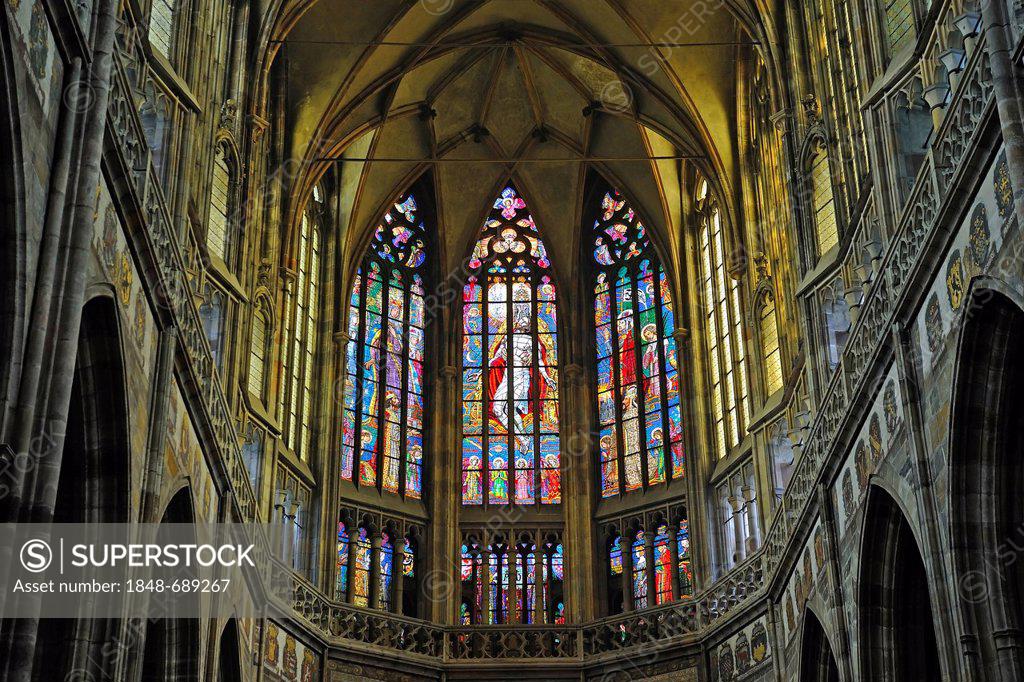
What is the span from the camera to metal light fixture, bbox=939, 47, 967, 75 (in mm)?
15680

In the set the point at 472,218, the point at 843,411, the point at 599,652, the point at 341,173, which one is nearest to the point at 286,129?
the point at 341,173

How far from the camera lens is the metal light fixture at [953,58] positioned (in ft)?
51.4

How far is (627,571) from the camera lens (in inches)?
1130

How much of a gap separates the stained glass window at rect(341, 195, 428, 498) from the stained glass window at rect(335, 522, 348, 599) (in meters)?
1.20

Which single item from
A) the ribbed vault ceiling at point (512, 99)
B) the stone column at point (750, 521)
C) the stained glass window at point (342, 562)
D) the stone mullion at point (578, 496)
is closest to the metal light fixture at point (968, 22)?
the ribbed vault ceiling at point (512, 99)

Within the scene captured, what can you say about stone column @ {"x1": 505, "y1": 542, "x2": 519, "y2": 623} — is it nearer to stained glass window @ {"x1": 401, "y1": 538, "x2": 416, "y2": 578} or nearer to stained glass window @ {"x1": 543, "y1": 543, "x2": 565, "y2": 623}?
stained glass window @ {"x1": 543, "y1": 543, "x2": 565, "y2": 623}

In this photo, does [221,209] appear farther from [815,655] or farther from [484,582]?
[815,655]

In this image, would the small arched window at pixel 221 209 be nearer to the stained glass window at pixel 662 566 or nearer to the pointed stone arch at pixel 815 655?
the pointed stone arch at pixel 815 655

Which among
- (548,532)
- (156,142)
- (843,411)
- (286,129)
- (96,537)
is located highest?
(286,129)

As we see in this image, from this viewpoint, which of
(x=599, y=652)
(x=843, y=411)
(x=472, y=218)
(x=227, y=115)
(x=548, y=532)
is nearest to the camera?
(x=843, y=411)

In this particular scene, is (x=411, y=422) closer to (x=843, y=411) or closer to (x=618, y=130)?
(x=618, y=130)

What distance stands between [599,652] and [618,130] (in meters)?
11.5

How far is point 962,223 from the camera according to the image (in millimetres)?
13867

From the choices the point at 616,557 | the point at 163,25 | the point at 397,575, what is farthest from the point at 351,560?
the point at 163,25
